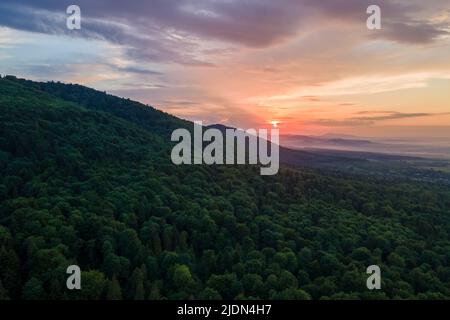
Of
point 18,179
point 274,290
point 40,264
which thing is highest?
point 18,179

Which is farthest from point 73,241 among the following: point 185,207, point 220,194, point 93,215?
point 220,194

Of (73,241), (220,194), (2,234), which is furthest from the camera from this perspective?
(220,194)

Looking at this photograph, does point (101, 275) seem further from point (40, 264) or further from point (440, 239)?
point (440, 239)

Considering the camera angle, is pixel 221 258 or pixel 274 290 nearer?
pixel 274 290

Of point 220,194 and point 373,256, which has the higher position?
point 220,194
